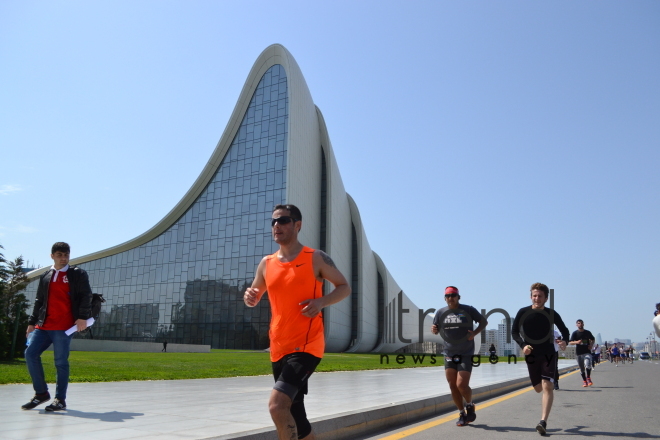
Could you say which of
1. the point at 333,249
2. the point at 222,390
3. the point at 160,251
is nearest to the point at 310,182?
the point at 333,249

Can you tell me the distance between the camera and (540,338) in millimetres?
6938

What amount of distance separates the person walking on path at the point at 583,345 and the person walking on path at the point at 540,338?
7.88 meters

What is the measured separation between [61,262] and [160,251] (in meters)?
52.3

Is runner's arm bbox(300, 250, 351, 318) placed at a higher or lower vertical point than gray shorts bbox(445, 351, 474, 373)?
higher

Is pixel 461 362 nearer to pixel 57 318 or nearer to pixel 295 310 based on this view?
pixel 295 310

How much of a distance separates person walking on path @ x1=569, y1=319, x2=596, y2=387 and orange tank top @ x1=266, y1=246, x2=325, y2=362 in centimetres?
1229

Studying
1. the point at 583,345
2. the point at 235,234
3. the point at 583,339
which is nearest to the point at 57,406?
the point at 583,339

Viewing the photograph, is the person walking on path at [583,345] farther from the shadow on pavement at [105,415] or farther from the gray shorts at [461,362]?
the shadow on pavement at [105,415]

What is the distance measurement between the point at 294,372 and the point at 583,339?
12.9 m

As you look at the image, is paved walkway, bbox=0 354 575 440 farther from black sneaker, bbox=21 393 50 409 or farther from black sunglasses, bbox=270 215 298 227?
black sunglasses, bbox=270 215 298 227

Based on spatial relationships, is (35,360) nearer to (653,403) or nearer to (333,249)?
(653,403)

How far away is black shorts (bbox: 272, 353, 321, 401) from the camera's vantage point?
342 centimetres

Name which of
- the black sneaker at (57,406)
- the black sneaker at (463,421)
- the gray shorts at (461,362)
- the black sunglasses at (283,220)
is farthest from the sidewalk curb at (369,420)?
the black sneaker at (57,406)

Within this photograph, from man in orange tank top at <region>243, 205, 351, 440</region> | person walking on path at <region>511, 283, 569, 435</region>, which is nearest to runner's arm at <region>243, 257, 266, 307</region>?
man in orange tank top at <region>243, 205, 351, 440</region>
